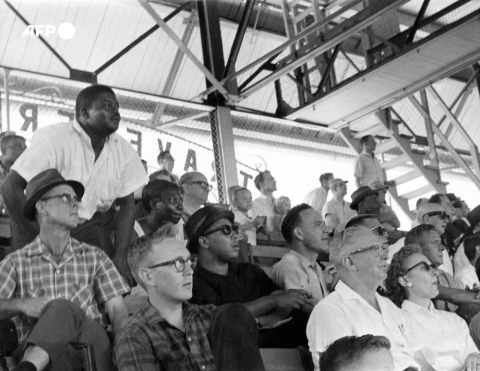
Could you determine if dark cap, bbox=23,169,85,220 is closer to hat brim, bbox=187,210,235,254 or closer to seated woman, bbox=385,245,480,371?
hat brim, bbox=187,210,235,254

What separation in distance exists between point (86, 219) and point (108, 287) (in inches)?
25.8

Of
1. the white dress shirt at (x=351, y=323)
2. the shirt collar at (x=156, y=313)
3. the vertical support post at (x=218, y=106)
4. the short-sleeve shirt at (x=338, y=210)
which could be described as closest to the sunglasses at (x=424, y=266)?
the white dress shirt at (x=351, y=323)

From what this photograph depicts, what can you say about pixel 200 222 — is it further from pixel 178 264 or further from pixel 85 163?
pixel 178 264

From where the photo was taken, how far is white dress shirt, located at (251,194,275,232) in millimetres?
7343

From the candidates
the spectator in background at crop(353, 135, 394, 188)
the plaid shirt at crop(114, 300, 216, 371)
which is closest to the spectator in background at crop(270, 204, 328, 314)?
the plaid shirt at crop(114, 300, 216, 371)

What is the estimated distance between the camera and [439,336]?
3914 millimetres

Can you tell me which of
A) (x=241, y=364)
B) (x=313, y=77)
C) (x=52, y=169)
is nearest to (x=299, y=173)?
(x=313, y=77)

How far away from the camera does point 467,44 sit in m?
7.79

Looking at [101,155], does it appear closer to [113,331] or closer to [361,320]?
[113,331]

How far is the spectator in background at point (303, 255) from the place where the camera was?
4.13 meters

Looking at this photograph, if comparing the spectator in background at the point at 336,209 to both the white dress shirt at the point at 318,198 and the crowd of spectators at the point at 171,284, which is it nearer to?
the white dress shirt at the point at 318,198

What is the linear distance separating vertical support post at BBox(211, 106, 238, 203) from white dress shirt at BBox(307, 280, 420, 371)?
4633 mm

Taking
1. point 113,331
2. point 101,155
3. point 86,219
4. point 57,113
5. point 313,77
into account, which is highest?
point 313,77

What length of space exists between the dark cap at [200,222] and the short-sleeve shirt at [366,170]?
5.13 meters
